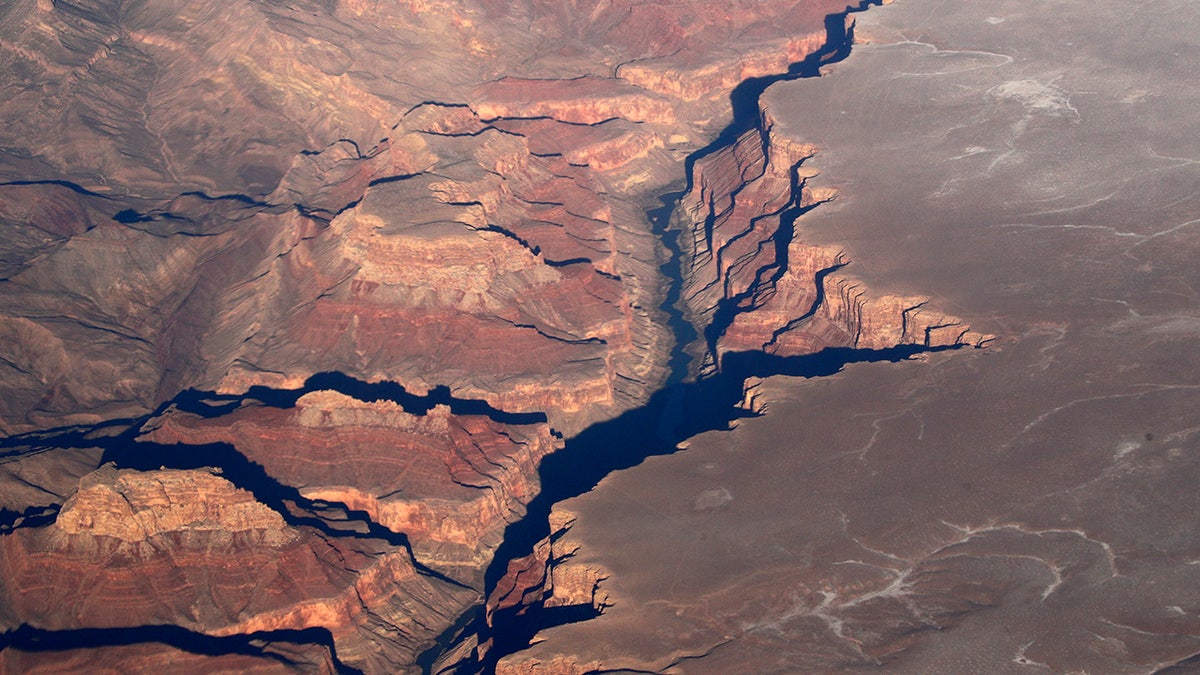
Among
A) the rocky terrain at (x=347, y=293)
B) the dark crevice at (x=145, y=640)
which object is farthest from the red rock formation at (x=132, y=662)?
the dark crevice at (x=145, y=640)

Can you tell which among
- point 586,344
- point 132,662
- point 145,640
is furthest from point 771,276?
point 132,662

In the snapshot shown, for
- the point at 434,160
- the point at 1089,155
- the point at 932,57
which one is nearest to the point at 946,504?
the point at 1089,155

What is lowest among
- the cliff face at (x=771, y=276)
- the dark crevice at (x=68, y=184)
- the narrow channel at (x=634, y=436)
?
the narrow channel at (x=634, y=436)

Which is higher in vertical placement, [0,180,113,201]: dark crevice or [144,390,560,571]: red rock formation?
[0,180,113,201]: dark crevice

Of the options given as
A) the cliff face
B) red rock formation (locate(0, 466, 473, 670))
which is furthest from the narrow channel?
red rock formation (locate(0, 466, 473, 670))

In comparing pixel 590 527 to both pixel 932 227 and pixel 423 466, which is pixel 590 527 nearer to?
pixel 423 466

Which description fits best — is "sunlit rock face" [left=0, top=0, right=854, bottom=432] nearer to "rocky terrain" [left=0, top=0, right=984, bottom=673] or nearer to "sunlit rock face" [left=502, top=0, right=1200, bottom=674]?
"rocky terrain" [left=0, top=0, right=984, bottom=673]

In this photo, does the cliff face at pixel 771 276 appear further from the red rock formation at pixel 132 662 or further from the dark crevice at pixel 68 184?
the dark crevice at pixel 68 184
